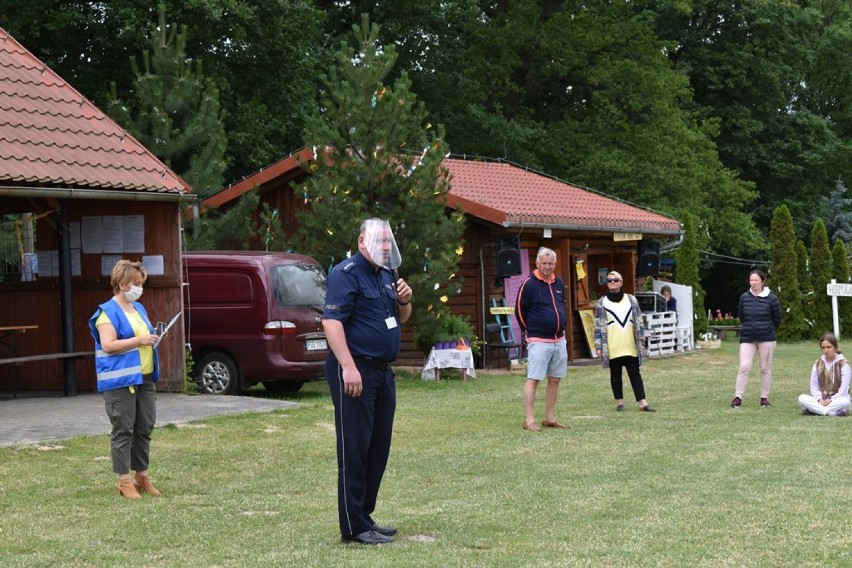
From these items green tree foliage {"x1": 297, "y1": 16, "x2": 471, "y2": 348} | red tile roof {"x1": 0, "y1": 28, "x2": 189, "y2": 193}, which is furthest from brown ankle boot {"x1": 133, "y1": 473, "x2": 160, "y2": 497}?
green tree foliage {"x1": 297, "y1": 16, "x2": 471, "y2": 348}

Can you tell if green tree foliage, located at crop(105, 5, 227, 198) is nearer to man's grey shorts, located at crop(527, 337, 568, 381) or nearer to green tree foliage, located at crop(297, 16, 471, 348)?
green tree foliage, located at crop(297, 16, 471, 348)

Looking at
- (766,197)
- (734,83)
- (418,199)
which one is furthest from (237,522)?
(766,197)

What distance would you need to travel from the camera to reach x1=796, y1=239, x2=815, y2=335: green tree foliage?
3788cm

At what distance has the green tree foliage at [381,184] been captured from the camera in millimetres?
20453

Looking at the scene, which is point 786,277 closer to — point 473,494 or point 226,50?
point 226,50

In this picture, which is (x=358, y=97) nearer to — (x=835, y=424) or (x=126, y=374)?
(x=835, y=424)

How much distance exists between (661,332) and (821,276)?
12.5 m

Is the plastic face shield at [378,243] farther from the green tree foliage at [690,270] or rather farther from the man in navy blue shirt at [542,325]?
the green tree foliage at [690,270]

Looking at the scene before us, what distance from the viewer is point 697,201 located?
39625 mm

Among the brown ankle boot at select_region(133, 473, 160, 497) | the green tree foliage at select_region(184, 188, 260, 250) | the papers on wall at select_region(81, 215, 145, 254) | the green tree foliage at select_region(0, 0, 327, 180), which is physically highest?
the green tree foliage at select_region(0, 0, 327, 180)

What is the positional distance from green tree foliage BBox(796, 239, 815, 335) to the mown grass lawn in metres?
23.4

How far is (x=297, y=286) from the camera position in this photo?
57.0 feet

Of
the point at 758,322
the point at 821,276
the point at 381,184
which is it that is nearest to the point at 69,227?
the point at 381,184

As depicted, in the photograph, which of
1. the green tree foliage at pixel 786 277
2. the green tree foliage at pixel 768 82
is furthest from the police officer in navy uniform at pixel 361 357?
the green tree foliage at pixel 768 82
